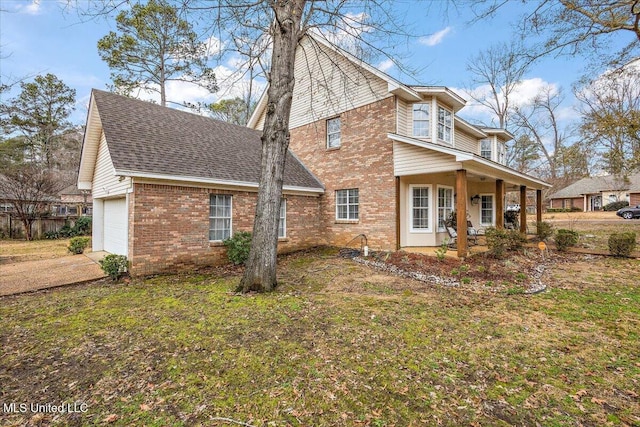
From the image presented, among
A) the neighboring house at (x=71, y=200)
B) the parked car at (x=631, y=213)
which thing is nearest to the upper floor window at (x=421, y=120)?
the parked car at (x=631, y=213)

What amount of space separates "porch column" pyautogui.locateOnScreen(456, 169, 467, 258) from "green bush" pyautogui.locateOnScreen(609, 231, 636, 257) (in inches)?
224

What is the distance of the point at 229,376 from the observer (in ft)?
10.5

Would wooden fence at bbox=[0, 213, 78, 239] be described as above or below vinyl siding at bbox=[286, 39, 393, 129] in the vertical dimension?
below

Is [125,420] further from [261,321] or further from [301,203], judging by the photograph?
[301,203]

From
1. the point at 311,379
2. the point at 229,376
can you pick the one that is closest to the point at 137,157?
the point at 229,376

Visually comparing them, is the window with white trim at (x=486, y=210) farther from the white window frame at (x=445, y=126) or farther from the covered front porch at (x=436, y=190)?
the white window frame at (x=445, y=126)

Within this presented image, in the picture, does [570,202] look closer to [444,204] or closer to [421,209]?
[444,204]

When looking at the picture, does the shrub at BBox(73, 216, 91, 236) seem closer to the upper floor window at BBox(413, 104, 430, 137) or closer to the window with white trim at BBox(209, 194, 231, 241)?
the window with white trim at BBox(209, 194, 231, 241)

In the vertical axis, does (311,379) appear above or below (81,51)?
below

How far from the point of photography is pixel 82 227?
61.9 ft

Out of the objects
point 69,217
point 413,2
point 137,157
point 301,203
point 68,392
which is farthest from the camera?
point 69,217

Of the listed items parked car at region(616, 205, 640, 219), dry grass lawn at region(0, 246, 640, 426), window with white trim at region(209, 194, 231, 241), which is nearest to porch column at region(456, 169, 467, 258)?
dry grass lawn at region(0, 246, 640, 426)

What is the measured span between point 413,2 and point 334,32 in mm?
2048

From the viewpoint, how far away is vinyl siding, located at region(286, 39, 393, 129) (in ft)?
37.1
